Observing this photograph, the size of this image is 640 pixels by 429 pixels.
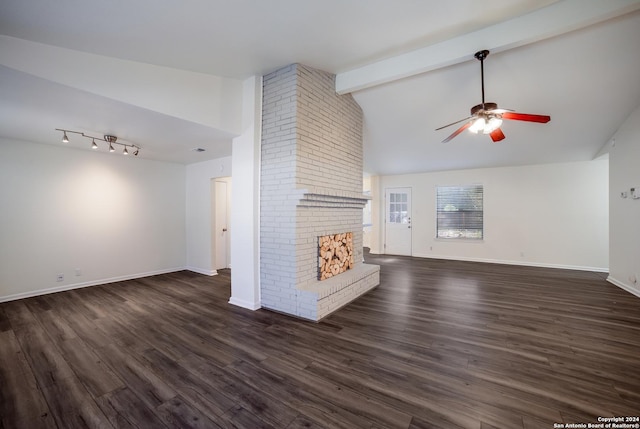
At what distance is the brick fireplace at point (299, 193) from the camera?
3.19 meters

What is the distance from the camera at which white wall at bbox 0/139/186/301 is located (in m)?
3.81

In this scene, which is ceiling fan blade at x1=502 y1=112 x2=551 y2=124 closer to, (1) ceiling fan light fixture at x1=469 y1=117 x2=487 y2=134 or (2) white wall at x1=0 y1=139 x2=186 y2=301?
(1) ceiling fan light fixture at x1=469 y1=117 x2=487 y2=134

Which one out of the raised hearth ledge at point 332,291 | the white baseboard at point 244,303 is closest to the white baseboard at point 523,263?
the raised hearth ledge at point 332,291

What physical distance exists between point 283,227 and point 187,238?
12.1ft

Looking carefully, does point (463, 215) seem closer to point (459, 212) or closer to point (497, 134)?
point (459, 212)

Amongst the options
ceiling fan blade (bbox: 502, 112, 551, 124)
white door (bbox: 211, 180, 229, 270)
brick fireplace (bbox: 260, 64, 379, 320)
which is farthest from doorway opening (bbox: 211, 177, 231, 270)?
ceiling fan blade (bbox: 502, 112, 551, 124)

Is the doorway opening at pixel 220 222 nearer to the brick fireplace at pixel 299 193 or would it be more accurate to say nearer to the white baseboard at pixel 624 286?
the brick fireplace at pixel 299 193

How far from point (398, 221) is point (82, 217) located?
292 inches

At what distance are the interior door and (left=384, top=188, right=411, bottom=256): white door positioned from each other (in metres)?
4.75

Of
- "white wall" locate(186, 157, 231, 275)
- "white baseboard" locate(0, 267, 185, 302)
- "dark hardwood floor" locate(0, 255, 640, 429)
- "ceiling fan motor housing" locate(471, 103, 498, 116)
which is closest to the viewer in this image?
"dark hardwood floor" locate(0, 255, 640, 429)

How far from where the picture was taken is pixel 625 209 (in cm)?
411

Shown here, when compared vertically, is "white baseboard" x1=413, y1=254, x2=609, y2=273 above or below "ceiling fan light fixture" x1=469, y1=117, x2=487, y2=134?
below

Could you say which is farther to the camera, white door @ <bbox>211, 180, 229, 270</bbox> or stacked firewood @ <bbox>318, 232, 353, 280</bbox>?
white door @ <bbox>211, 180, 229, 270</bbox>

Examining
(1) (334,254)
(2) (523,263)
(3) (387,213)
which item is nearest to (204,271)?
(1) (334,254)
